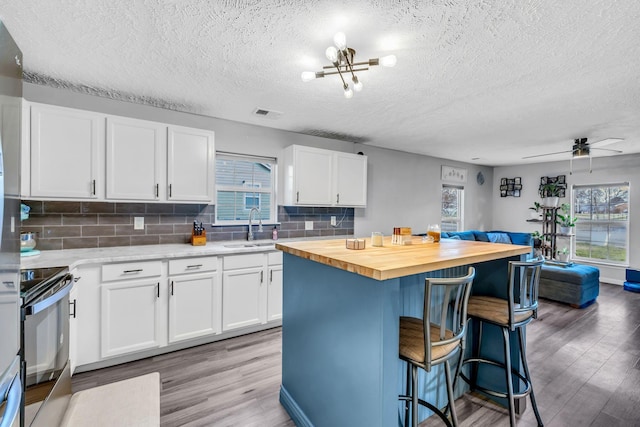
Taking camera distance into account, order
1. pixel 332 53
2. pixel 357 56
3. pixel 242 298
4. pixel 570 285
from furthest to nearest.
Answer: pixel 570 285, pixel 242 298, pixel 357 56, pixel 332 53

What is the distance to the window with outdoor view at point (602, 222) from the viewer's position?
18.0 ft

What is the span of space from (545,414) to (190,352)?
2847 mm

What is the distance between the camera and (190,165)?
305cm

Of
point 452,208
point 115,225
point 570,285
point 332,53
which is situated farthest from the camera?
point 452,208

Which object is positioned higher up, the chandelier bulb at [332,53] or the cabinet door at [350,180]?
the chandelier bulb at [332,53]

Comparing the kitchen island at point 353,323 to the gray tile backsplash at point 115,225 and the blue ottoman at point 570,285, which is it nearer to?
the gray tile backsplash at point 115,225

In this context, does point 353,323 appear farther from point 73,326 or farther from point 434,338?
point 73,326

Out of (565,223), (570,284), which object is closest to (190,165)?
(570,284)

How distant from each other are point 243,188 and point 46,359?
269cm

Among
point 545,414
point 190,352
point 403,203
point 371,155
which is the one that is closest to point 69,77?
point 190,352

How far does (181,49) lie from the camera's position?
200 centimetres

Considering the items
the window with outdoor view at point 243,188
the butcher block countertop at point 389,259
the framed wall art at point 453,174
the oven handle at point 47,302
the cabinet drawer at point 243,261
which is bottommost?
the cabinet drawer at point 243,261

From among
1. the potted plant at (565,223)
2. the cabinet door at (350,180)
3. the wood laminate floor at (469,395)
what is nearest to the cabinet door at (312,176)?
the cabinet door at (350,180)

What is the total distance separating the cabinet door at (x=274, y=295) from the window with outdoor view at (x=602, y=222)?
20.8 feet
